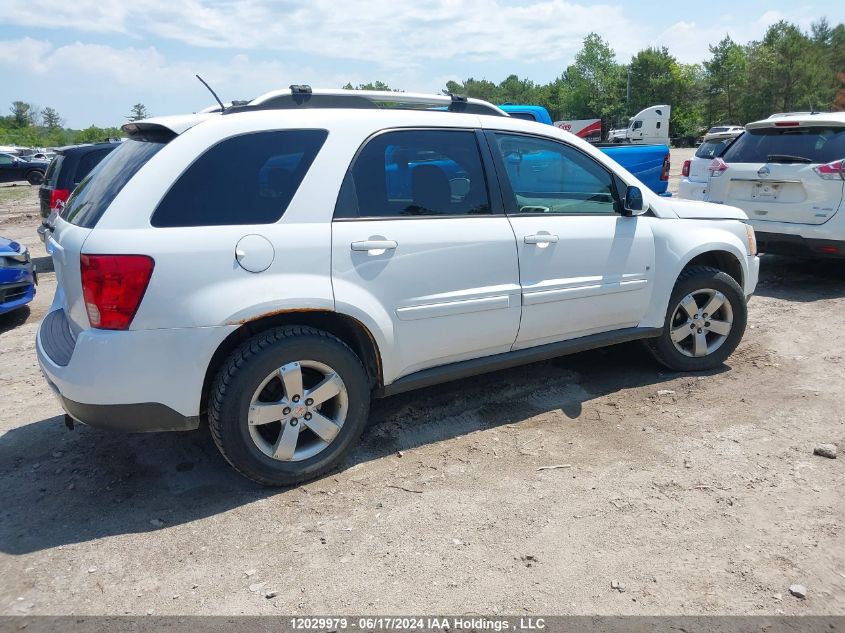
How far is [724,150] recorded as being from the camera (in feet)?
26.1

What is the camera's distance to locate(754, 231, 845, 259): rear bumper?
670 cm

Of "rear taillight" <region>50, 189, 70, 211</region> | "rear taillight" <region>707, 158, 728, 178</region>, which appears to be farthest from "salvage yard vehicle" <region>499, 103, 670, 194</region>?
"rear taillight" <region>50, 189, 70, 211</region>

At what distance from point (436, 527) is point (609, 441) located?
4.36 feet

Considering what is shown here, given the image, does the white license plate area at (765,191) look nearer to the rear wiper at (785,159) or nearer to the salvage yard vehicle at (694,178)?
the rear wiper at (785,159)

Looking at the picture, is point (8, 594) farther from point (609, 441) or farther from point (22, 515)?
point (609, 441)

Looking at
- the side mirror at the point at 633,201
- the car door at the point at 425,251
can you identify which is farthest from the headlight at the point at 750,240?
the car door at the point at 425,251

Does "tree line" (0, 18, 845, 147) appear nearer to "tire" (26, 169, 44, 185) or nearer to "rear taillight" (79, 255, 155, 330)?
"tire" (26, 169, 44, 185)

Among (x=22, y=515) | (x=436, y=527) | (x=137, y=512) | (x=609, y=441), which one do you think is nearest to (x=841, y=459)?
(x=609, y=441)

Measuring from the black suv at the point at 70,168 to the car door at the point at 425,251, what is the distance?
6.55 metres

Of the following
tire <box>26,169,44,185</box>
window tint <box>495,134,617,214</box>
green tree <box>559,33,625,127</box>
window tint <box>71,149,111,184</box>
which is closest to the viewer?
window tint <box>495,134,617,214</box>

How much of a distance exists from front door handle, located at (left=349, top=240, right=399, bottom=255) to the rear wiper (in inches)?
218

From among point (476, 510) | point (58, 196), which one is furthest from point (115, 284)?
point (58, 196)

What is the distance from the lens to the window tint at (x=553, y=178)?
398 centimetres

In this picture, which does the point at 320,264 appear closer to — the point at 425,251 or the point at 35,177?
the point at 425,251
